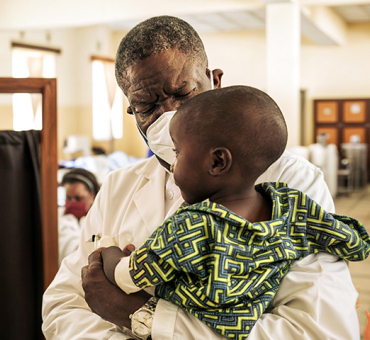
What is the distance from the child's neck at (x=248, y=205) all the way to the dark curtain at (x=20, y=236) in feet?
3.59

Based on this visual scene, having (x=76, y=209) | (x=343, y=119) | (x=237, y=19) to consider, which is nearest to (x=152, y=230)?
(x=76, y=209)

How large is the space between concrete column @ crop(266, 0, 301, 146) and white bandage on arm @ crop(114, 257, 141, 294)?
19.1 ft

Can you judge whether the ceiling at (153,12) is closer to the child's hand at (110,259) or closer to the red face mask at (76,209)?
the red face mask at (76,209)

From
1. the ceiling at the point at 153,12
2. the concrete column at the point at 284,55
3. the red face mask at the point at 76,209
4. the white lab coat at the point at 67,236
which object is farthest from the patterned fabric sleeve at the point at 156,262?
the ceiling at the point at 153,12

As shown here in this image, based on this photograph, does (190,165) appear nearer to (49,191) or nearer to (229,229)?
(229,229)

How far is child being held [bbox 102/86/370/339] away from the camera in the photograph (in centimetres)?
79

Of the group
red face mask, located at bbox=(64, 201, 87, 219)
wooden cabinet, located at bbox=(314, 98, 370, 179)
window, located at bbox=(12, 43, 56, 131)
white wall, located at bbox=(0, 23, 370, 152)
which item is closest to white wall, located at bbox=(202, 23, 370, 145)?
white wall, located at bbox=(0, 23, 370, 152)

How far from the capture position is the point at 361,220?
6.79m

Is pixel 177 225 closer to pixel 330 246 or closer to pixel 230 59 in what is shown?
pixel 330 246

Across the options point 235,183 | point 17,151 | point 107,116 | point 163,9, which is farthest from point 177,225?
point 107,116

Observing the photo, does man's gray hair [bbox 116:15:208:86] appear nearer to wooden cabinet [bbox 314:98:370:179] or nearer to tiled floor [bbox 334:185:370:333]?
tiled floor [bbox 334:185:370:333]

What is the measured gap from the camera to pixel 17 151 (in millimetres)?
1751

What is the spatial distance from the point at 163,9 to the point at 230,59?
160 inches

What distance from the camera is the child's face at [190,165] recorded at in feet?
2.80
